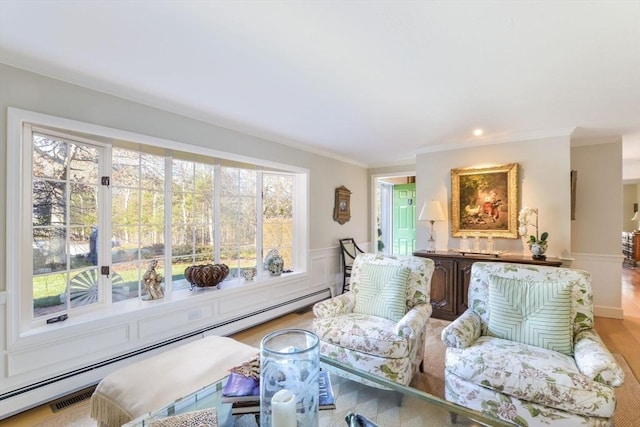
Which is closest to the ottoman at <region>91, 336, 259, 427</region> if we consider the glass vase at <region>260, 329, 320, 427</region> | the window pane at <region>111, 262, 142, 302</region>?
the glass vase at <region>260, 329, 320, 427</region>

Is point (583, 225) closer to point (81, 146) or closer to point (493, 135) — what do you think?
point (493, 135)

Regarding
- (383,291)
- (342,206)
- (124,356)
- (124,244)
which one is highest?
(342,206)

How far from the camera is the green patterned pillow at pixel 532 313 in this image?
184 centimetres

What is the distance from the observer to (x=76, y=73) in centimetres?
209

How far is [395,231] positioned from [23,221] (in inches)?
232

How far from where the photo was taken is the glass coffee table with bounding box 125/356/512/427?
1.27 m

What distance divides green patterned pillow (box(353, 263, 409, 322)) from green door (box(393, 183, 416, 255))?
398cm

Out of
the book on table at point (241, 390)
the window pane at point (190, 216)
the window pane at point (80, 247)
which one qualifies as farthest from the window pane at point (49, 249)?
the book on table at point (241, 390)

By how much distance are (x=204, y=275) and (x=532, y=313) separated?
2.78 meters

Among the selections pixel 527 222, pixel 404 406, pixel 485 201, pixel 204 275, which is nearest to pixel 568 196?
pixel 527 222

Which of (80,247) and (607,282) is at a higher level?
(80,247)

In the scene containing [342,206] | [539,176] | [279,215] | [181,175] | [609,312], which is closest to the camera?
[181,175]

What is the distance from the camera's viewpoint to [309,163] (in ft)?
14.2

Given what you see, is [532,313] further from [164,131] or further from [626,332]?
[164,131]
